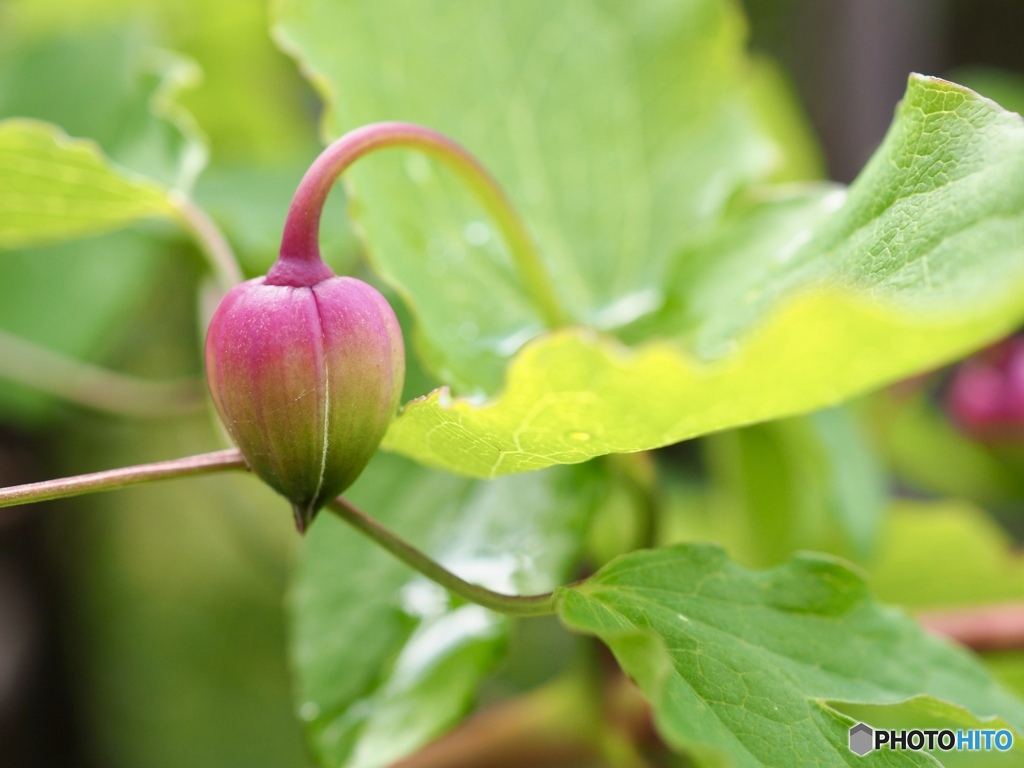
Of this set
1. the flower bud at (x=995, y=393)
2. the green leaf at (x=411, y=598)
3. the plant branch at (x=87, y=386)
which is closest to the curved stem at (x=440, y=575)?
the green leaf at (x=411, y=598)

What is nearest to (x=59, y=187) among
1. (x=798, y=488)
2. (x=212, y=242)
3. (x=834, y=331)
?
(x=212, y=242)

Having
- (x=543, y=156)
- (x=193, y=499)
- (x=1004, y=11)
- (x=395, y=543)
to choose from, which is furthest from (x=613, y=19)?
(x=1004, y=11)

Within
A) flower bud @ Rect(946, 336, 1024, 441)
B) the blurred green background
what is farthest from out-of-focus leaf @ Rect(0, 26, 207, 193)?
flower bud @ Rect(946, 336, 1024, 441)

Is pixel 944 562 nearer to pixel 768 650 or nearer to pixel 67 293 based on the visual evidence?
pixel 768 650

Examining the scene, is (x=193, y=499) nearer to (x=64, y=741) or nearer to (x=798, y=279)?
(x=64, y=741)

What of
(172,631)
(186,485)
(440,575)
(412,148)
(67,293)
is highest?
(412,148)

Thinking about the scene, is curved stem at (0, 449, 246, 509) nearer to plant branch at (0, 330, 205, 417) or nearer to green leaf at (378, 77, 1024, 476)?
green leaf at (378, 77, 1024, 476)
